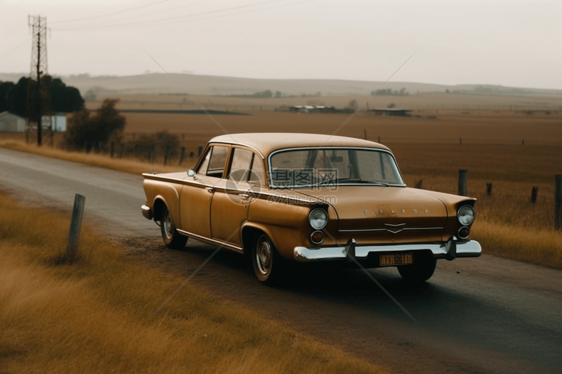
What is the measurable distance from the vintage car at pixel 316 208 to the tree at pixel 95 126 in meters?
68.4

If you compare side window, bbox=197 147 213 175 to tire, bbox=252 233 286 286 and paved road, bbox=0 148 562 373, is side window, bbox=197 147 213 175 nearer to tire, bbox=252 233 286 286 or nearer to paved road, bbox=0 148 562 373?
paved road, bbox=0 148 562 373

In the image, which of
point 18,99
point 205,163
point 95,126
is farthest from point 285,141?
point 18,99

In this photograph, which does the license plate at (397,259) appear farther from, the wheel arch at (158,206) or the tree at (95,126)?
the tree at (95,126)

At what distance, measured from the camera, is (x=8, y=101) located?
13275 cm

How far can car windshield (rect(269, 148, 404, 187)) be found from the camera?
798 centimetres

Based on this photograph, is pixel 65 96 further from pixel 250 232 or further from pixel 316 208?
pixel 316 208

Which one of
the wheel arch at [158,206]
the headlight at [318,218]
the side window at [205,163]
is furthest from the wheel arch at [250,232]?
the wheel arch at [158,206]

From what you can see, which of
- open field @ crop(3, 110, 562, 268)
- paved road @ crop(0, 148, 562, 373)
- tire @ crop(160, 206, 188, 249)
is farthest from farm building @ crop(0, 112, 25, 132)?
tire @ crop(160, 206, 188, 249)

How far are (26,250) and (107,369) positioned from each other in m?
4.77

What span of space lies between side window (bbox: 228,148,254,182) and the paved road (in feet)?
3.78

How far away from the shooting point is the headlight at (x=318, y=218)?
6.96 meters

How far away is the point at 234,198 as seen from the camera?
321 inches

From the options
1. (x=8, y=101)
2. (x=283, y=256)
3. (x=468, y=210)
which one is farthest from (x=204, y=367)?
(x=8, y=101)

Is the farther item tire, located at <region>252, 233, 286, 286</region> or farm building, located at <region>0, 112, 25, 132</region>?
farm building, located at <region>0, 112, 25, 132</region>
